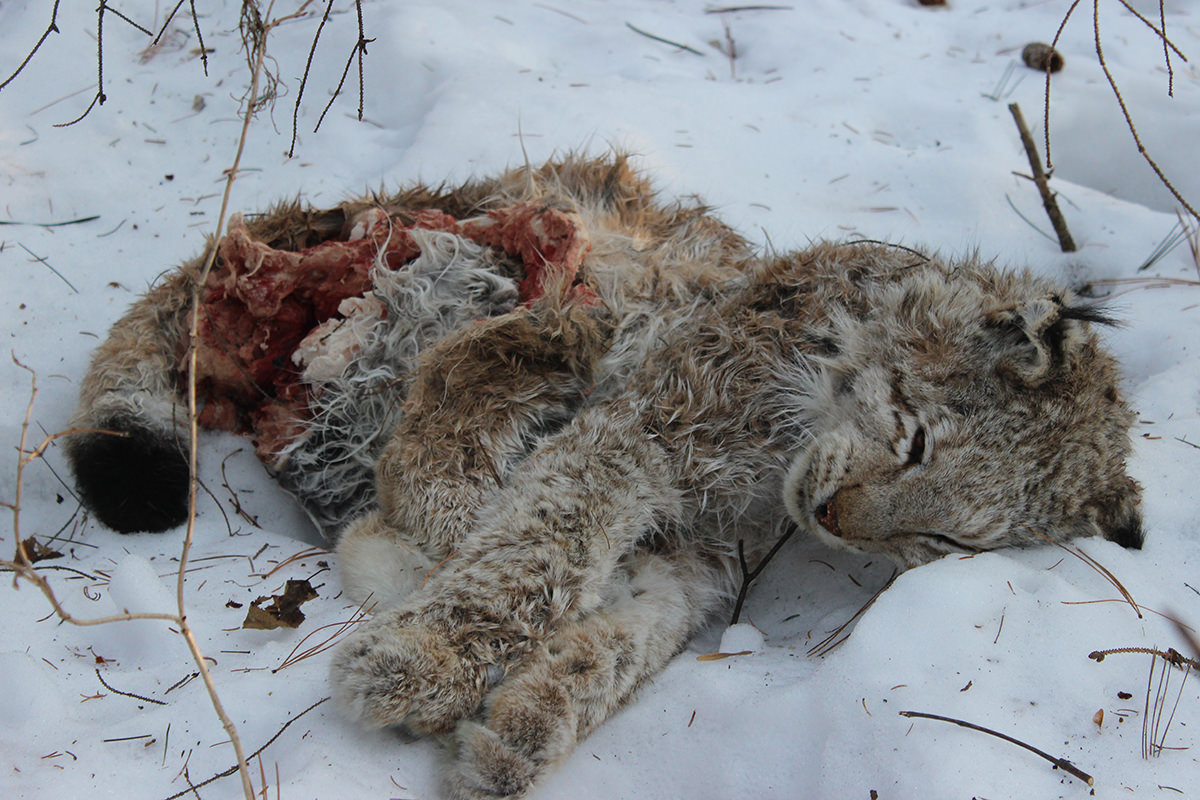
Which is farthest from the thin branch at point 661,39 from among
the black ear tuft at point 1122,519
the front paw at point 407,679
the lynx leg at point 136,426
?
the front paw at point 407,679

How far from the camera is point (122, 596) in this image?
8.19 feet

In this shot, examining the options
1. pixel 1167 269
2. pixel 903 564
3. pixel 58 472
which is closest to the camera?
pixel 903 564

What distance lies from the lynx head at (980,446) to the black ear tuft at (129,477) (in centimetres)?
231

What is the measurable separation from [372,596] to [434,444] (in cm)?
57

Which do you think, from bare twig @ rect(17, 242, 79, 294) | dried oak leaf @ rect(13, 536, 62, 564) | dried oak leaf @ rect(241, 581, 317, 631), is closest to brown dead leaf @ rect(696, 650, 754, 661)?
dried oak leaf @ rect(241, 581, 317, 631)

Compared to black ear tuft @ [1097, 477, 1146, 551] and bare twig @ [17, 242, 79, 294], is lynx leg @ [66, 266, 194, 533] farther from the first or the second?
black ear tuft @ [1097, 477, 1146, 551]

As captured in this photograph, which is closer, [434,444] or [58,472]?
[434,444]

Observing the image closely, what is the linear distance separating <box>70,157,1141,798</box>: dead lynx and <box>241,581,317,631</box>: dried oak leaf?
182 mm

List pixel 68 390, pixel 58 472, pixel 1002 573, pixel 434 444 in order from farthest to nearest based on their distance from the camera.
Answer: pixel 68 390, pixel 58 472, pixel 434 444, pixel 1002 573

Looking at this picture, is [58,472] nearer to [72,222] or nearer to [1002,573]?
[72,222]

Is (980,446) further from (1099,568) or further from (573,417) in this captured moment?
(573,417)

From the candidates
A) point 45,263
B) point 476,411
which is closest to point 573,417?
point 476,411

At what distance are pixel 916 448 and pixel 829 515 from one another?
0.38 meters

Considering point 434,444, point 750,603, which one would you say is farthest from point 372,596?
point 750,603
